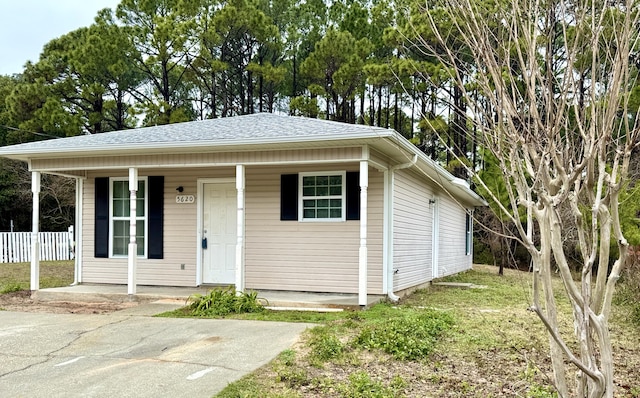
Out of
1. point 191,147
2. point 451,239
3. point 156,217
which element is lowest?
point 451,239

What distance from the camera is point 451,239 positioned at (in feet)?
49.5

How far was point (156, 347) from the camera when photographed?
5645 mm

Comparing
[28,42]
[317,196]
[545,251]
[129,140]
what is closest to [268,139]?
[317,196]

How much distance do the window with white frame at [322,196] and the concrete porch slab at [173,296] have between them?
132 cm

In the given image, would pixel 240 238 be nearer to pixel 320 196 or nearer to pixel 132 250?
pixel 320 196

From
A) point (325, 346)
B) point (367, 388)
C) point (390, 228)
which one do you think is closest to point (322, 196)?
point (390, 228)

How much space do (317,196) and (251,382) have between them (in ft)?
16.5

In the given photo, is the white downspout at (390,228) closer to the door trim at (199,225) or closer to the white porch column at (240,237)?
the white porch column at (240,237)

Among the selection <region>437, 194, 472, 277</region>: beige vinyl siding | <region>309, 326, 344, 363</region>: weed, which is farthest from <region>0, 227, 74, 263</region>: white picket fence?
<region>309, 326, 344, 363</region>: weed

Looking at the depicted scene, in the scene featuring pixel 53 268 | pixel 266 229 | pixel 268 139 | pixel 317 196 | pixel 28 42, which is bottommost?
pixel 53 268

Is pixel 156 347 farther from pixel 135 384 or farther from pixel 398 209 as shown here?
pixel 398 209

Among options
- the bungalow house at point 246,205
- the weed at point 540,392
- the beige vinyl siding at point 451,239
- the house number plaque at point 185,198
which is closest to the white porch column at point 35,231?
the bungalow house at point 246,205

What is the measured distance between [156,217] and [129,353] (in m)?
4.82

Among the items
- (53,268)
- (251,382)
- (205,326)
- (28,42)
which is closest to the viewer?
(251,382)
